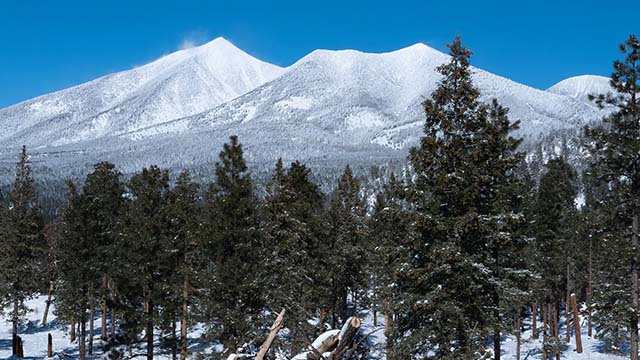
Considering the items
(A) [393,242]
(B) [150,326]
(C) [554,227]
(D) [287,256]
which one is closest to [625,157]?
(A) [393,242]

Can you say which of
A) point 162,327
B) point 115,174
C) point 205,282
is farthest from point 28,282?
point 205,282

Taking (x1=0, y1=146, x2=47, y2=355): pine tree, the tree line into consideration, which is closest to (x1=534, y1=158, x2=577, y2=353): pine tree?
the tree line

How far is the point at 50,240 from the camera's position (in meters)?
66.4

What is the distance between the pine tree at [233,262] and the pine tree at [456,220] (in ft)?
32.1

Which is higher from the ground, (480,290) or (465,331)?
(480,290)

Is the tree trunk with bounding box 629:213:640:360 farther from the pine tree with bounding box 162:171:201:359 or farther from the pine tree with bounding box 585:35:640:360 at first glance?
the pine tree with bounding box 162:171:201:359

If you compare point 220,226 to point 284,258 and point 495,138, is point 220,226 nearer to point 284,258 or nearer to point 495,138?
point 284,258

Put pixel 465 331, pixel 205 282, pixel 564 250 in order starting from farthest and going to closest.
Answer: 1. pixel 564 250
2. pixel 205 282
3. pixel 465 331

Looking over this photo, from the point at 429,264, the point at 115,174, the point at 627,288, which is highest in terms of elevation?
the point at 115,174

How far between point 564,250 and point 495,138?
30.2m

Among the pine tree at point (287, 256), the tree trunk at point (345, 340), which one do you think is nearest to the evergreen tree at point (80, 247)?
the pine tree at point (287, 256)

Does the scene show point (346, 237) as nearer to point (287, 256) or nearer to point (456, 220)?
point (287, 256)

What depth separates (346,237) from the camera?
110ft

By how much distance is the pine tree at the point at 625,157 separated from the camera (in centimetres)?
1942
